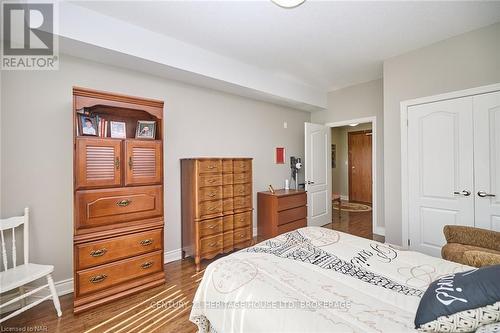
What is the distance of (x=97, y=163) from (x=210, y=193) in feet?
4.23

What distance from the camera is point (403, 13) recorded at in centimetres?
221

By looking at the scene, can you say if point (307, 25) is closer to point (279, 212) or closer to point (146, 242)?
point (279, 212)

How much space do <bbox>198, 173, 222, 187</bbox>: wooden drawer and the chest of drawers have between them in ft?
3.53

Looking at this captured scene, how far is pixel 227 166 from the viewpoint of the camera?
3.14m

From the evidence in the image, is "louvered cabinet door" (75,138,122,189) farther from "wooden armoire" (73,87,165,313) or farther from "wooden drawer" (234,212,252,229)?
"wooden drawer" (234,212,252,229)

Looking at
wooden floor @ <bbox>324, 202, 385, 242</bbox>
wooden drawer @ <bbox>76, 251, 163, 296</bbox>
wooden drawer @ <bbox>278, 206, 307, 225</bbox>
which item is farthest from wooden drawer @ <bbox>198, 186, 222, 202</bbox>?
wooden floor @ <bbox>324, 202, 385, 242</bbox>

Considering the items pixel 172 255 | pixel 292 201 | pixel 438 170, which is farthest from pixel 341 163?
pixel 172 255

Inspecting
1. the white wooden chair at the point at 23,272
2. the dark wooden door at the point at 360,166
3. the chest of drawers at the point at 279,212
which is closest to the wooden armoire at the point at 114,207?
the white wooden chair at the point at 23,272

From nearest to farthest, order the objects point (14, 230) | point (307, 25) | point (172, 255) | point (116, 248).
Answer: point (14, 230), point (116, 248), point (307, 25), point (172, 255)

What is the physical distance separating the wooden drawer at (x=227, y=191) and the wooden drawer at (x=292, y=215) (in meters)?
0.98

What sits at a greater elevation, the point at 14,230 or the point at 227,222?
the point at 14,230

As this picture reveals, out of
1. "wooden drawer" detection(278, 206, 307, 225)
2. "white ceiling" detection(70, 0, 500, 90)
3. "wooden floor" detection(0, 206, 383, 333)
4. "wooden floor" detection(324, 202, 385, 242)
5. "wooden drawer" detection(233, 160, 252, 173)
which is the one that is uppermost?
"white ceiling" detection(70, 0, 500, 90)

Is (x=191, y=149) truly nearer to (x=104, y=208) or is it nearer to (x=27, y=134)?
(x=104, y=208)

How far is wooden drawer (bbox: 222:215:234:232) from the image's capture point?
10.2 ft
